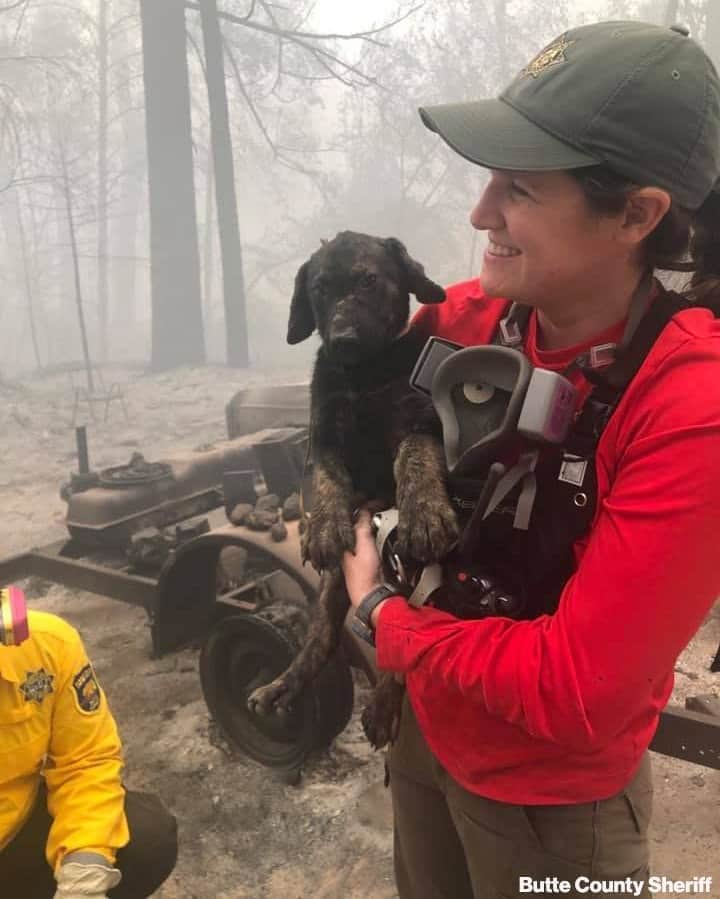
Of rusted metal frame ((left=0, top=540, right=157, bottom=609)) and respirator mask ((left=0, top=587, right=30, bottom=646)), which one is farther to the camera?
rusted metal frame ((left=0, top=540, right=157, bottom=609))

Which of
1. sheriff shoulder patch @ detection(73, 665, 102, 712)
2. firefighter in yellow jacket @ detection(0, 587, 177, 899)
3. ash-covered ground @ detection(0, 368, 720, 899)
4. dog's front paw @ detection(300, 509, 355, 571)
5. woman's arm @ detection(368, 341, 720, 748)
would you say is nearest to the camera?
woman's arm @ detection(368, 341, 720, 748)

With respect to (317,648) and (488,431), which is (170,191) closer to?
(317,648)

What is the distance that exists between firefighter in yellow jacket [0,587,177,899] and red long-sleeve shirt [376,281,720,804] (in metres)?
1.25

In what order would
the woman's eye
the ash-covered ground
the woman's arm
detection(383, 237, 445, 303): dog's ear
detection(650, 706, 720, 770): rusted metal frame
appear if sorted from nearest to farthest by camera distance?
1. the woman's arm
2. the woman's eye
3. detection(383, 237, 445, 303): dog's ear
4. detection(650, 706, 720, 770): rusted metal frame
5. the ash-covered ground

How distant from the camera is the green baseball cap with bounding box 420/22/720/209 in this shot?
123 cm

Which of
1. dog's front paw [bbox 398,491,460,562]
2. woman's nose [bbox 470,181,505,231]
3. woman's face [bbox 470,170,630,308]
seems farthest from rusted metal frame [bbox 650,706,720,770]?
woman's nose [bbox 470,181,505,231]

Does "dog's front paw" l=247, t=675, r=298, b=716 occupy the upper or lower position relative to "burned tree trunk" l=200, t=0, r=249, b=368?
lower

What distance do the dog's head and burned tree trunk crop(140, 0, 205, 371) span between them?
660 inches

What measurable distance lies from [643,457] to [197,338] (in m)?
18.8

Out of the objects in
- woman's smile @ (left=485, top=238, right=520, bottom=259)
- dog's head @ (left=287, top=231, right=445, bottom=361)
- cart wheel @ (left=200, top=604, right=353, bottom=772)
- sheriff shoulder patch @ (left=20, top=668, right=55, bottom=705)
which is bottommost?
cart wheel @ (left=200, top=604, right=353, bottom=772)

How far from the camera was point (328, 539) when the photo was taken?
192 cm

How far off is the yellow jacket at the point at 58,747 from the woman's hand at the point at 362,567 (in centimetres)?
100

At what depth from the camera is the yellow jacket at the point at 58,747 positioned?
209 cm

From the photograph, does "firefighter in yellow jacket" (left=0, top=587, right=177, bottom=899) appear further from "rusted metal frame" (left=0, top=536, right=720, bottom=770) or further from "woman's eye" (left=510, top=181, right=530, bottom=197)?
"woman's eye" (left=510, top=181, right=530, bottom=197)
